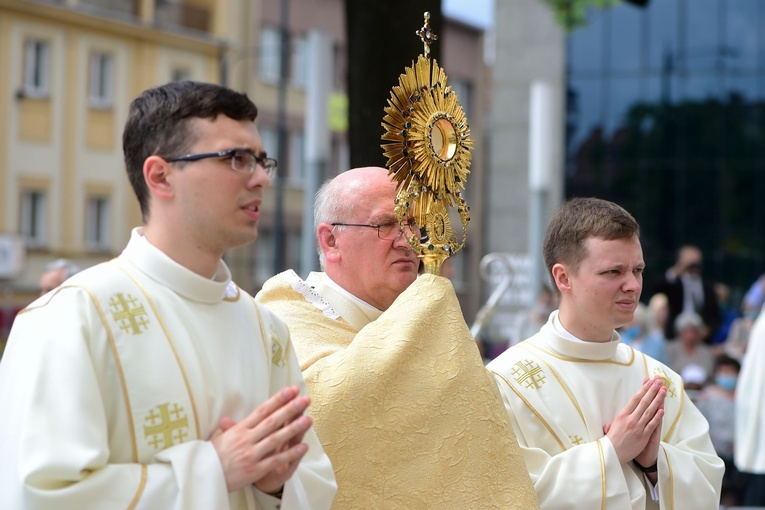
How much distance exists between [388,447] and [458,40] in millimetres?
36531

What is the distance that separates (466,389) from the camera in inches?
118

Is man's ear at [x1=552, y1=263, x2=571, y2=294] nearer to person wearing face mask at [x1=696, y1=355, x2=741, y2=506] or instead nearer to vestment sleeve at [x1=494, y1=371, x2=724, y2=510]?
vestment sleeve at [x1=494, y1=371, x2=724, y2=510]

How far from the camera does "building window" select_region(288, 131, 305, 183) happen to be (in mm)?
32500

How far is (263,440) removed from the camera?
2449 millimetres

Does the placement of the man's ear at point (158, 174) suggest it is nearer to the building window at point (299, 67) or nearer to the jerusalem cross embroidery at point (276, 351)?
the jerusalem cross embroidery at point (276, 351)

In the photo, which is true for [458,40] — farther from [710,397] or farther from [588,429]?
[588,429]

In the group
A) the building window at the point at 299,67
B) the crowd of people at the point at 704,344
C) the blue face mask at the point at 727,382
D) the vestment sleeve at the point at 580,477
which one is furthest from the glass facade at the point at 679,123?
the vestment sleeve at the point at 580,477

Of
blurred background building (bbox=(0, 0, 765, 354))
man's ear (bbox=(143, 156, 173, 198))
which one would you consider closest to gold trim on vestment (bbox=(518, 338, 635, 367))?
man's ear (bbox=(143, 156, 173, 198))

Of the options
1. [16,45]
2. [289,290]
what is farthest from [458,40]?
[289,290]

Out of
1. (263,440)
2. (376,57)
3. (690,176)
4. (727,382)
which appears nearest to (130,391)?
(263,440)

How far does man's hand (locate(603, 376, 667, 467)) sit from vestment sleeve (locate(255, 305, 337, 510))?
3.39 ft

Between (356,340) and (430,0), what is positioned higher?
(430,0)

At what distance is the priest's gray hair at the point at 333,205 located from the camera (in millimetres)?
3617

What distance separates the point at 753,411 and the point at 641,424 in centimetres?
546
